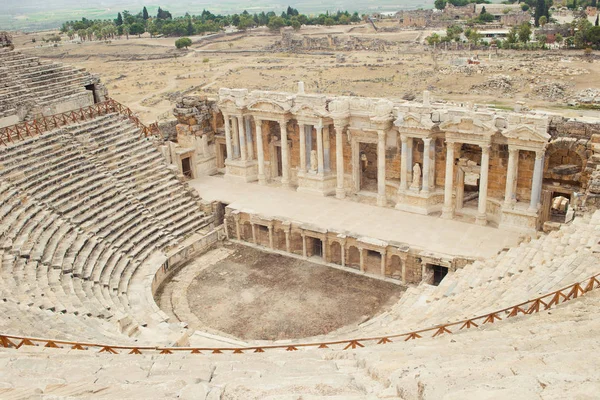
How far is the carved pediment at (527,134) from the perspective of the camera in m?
19.7

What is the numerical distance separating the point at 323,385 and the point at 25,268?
11895 millimetres

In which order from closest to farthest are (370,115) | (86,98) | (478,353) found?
(478,353)
(370,115)
(86,98)

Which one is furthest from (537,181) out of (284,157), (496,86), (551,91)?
(496,86)

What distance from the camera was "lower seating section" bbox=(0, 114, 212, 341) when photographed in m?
15.4

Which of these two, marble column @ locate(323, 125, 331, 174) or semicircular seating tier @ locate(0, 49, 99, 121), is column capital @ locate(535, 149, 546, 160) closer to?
marble column @ locate(323, 125, 331, 174)

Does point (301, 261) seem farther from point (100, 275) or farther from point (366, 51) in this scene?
point (366, 51)

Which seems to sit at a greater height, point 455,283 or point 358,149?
point 358,149

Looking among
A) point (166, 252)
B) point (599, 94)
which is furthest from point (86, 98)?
point (599, 94)

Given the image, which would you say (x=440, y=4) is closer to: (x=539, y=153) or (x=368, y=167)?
(x=368, y=167)

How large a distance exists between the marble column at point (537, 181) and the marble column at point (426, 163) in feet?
12.2

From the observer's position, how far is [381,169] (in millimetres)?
23469

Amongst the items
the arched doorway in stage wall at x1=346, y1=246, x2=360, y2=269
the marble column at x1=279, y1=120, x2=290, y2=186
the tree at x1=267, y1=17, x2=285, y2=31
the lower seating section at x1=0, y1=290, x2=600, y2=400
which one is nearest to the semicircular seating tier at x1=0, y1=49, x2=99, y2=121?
the marble column at x1=279, y1=120, x2=290, y2=186

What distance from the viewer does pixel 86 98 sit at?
2514 cm

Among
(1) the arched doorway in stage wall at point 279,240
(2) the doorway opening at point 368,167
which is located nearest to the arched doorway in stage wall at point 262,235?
(1) the arched doorway in stage wall at point 279,240
